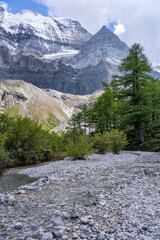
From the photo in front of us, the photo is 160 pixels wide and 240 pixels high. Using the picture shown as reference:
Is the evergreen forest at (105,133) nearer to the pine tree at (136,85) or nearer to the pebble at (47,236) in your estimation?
the pine tree at (136,85)

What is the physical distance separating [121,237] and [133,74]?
24432 millimetres

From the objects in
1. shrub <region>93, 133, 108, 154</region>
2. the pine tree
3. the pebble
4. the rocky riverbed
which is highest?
the pine tree

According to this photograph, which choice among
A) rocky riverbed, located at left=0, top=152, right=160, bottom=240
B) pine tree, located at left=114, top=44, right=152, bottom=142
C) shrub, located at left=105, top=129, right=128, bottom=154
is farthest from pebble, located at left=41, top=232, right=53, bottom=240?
pine tree, located at left=114, top=44, right=152, bottom=142

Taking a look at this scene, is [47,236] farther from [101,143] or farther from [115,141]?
[101,143]

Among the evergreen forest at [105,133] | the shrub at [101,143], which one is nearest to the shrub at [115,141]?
the evergreen forest at [105,133]

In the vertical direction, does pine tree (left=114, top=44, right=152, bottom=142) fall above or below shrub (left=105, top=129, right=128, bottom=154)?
above

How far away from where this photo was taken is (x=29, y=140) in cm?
1938

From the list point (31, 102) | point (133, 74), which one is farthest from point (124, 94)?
point (31, 102)

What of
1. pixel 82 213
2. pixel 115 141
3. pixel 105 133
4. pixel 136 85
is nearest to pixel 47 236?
pixel 82 213

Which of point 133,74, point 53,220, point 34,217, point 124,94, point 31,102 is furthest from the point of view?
point 31,102

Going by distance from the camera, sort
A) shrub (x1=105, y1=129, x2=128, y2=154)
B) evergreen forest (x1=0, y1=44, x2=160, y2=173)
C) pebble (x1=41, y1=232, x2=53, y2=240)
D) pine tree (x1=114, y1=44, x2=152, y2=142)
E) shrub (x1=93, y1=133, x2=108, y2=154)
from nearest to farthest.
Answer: pebble (x1=41, y1=232, x2=53, y2=240), evergreen forest (x1=0, y1=44, x2=160, y2=173), shrub (x1=105, y1=129, x2=128, y2=154), shrub (x1=93, y1=133, x2=108, y2=154), pine tree (x1=114, y1=44, x2=152, y2=142)

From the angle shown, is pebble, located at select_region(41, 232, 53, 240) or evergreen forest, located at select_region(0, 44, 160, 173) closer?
pebble, located at select_region(41, 232, 53, 240)

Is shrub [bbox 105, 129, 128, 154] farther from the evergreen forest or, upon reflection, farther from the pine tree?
the pine tree

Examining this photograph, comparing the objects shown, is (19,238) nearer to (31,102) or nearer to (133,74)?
(133,74)
